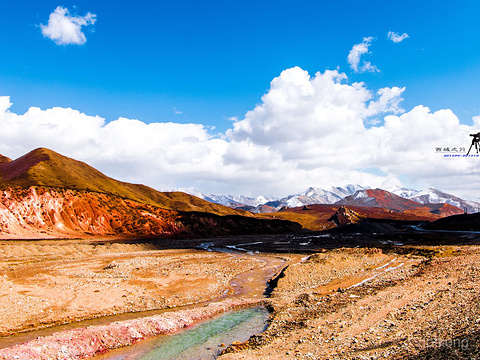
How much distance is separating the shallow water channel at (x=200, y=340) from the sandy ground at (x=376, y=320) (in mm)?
1947

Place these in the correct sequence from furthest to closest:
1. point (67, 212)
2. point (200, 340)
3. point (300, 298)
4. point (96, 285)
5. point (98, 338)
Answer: point (67, 212)
point (96, 285)
point (300, 298)
point (200, 340)
point (98, 338)

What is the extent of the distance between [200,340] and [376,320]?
14.4 metres

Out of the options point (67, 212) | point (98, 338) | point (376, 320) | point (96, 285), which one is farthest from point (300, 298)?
point (67, 212)

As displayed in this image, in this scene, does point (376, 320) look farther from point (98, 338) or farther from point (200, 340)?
point (98, 338)

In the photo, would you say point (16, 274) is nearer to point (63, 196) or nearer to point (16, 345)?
point (16, 345)

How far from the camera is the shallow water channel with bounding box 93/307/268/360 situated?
22.3 metres

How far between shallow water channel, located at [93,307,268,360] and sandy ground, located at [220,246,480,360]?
76.7 inches

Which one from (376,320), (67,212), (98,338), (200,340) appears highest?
(67,212)

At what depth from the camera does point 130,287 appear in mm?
42906

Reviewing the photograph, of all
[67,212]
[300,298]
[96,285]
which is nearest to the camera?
[300,298]

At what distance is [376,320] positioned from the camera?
23969 mm

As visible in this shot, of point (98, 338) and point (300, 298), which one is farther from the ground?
point (300, 298)

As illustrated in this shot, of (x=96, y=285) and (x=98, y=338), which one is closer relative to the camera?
(x=98, y=338)

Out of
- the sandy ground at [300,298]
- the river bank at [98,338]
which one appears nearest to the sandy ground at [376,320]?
the sandy ground at [300,298]
